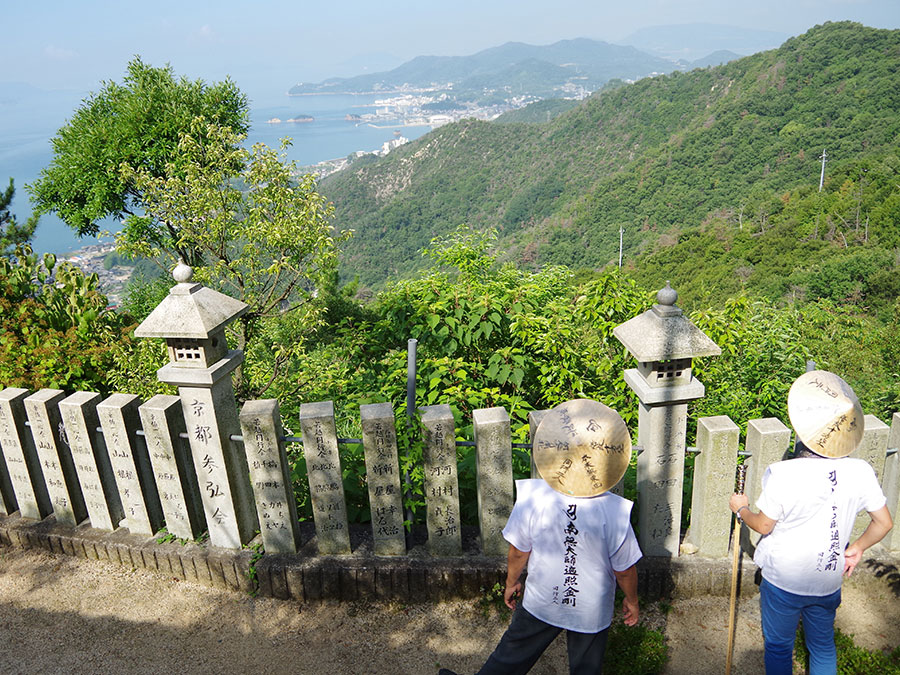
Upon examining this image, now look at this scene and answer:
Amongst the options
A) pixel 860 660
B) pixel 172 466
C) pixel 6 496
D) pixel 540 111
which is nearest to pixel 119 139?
pixel 6 496

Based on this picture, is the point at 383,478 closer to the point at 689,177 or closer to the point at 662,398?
the point at 662,398

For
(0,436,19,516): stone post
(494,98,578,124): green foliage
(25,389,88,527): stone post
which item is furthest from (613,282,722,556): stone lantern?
(494,98,578,124): green foliage

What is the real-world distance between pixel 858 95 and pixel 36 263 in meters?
79.0

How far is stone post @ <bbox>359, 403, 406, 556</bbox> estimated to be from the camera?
131 inches

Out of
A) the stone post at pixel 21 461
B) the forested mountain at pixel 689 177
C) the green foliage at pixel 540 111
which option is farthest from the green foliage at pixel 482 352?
the green foliage at pixel 540 111

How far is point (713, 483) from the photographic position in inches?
Answer: 133

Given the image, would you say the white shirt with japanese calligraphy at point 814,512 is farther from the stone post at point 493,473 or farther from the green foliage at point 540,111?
the green foliage at point 540,111

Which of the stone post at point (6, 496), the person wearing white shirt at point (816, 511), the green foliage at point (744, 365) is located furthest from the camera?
the green foliage at point (744, 365)

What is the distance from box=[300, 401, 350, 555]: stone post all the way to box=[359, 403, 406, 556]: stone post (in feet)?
0.57

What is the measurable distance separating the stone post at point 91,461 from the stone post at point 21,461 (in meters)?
0.39

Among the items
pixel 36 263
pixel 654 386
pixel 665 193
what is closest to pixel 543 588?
pixel 654 386

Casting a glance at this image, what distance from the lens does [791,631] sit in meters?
2.56

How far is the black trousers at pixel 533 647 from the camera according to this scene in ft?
7.72

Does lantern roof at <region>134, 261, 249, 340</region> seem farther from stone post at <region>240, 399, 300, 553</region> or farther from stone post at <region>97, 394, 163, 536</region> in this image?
stone post at <region>97, 394, 163, 536</region>
